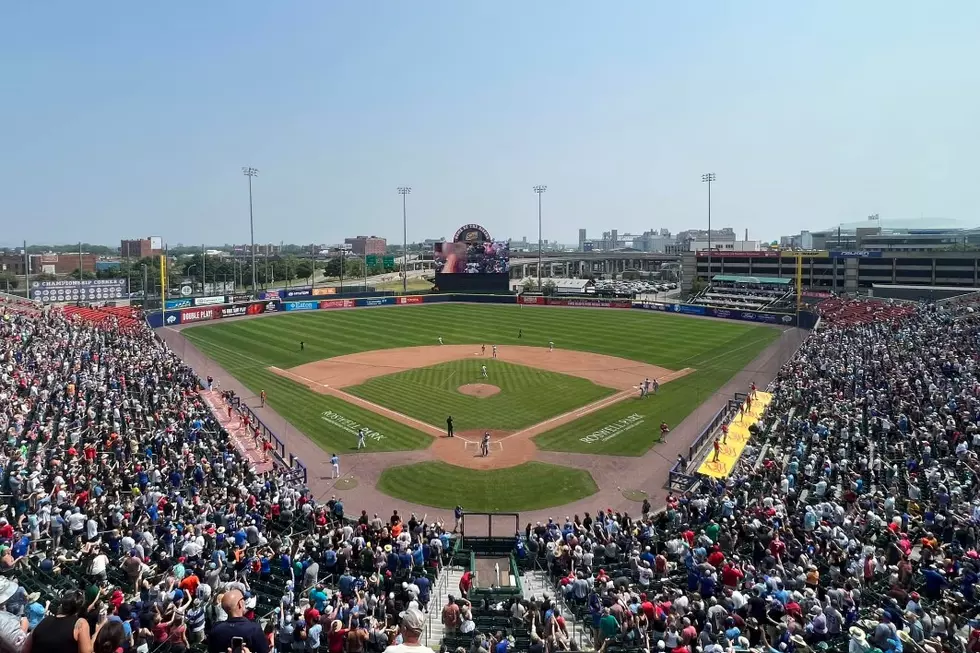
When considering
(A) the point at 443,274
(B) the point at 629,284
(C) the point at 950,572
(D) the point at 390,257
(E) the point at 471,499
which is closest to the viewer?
(C) the point at 950,572

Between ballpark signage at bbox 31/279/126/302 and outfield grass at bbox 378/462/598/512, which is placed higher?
ballpark signage at bbox 31/279/126/302

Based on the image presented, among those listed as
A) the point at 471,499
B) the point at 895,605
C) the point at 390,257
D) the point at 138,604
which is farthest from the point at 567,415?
the point at 390,257

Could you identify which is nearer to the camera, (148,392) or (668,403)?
(148,392)

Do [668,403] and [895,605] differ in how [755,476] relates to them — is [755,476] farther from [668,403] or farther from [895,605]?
[668,403]

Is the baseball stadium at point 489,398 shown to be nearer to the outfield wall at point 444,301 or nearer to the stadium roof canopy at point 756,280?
the outfield wall at point 444,301

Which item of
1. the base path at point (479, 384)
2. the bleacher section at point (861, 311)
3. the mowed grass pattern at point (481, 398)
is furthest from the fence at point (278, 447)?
the bleacher section at point (861, 311)

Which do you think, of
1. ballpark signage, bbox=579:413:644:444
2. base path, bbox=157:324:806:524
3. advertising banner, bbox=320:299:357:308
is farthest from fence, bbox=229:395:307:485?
advertising banner, bbox=320:299:357:308

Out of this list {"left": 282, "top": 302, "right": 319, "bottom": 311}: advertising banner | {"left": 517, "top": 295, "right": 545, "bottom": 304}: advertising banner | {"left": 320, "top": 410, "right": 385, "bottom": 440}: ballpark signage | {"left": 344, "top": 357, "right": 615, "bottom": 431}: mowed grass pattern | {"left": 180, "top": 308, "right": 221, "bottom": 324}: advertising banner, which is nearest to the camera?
{"left": 320, "top": 410, "right": 385, "bottom": 440}: ballpark signage

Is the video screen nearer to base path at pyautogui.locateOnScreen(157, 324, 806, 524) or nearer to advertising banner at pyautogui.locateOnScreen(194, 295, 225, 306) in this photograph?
advertising banner at pyautogui.locateOnScreen(194, 295, 225, 306)
